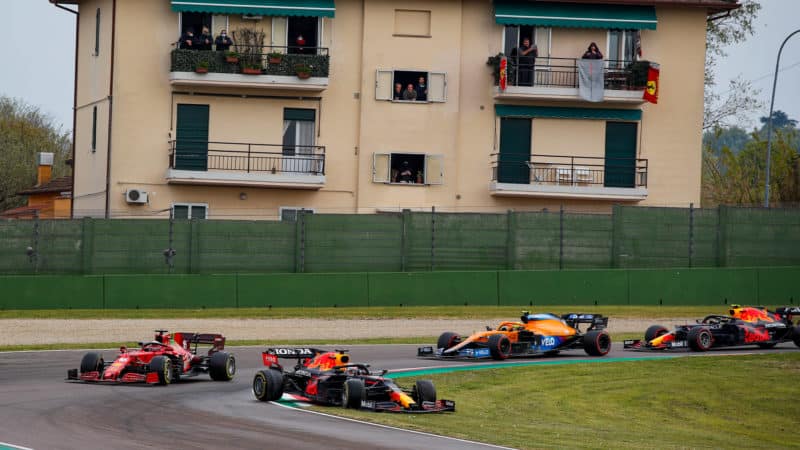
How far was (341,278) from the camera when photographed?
44.2 m

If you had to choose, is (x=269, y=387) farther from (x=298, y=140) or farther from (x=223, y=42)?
(x=298, y=140)

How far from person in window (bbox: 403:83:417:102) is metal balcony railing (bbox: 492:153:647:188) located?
3904 millimetres

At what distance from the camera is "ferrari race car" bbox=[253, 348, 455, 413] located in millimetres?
22172

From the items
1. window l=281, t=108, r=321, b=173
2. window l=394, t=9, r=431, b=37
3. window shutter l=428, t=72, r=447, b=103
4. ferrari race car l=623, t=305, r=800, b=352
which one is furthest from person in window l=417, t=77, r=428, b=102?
ferrari race car l=623, t=305, r=800, b=352

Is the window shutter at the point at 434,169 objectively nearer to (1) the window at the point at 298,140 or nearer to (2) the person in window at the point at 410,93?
(2) the person in window at the point at 410,93

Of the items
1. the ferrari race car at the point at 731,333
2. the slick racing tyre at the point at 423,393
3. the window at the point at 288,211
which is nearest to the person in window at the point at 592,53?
the window at the point at 288,211

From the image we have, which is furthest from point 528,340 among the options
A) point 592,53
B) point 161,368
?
→ point 592,53

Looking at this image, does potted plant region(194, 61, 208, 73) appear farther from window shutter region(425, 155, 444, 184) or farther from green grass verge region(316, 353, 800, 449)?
green grass verge region(316, 353, 800, 449)

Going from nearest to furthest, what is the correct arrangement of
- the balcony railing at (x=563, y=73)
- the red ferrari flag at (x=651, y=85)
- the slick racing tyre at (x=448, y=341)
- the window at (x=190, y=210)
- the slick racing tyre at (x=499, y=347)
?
the slick racing tyre at (x=499, y=347), the slick racing tyre at (x=448, y=341), the window at (x=190, y=210), the red ferrari flag at (x=651, y=85), the balcony railing at (x=563, y=73)

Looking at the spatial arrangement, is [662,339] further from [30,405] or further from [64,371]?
[30,405]

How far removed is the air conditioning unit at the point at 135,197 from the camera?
50.2 meters

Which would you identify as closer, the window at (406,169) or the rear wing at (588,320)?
the rear wing at (588,320)

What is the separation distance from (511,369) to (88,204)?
2809cm

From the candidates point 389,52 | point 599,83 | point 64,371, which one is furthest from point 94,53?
point 64,371
